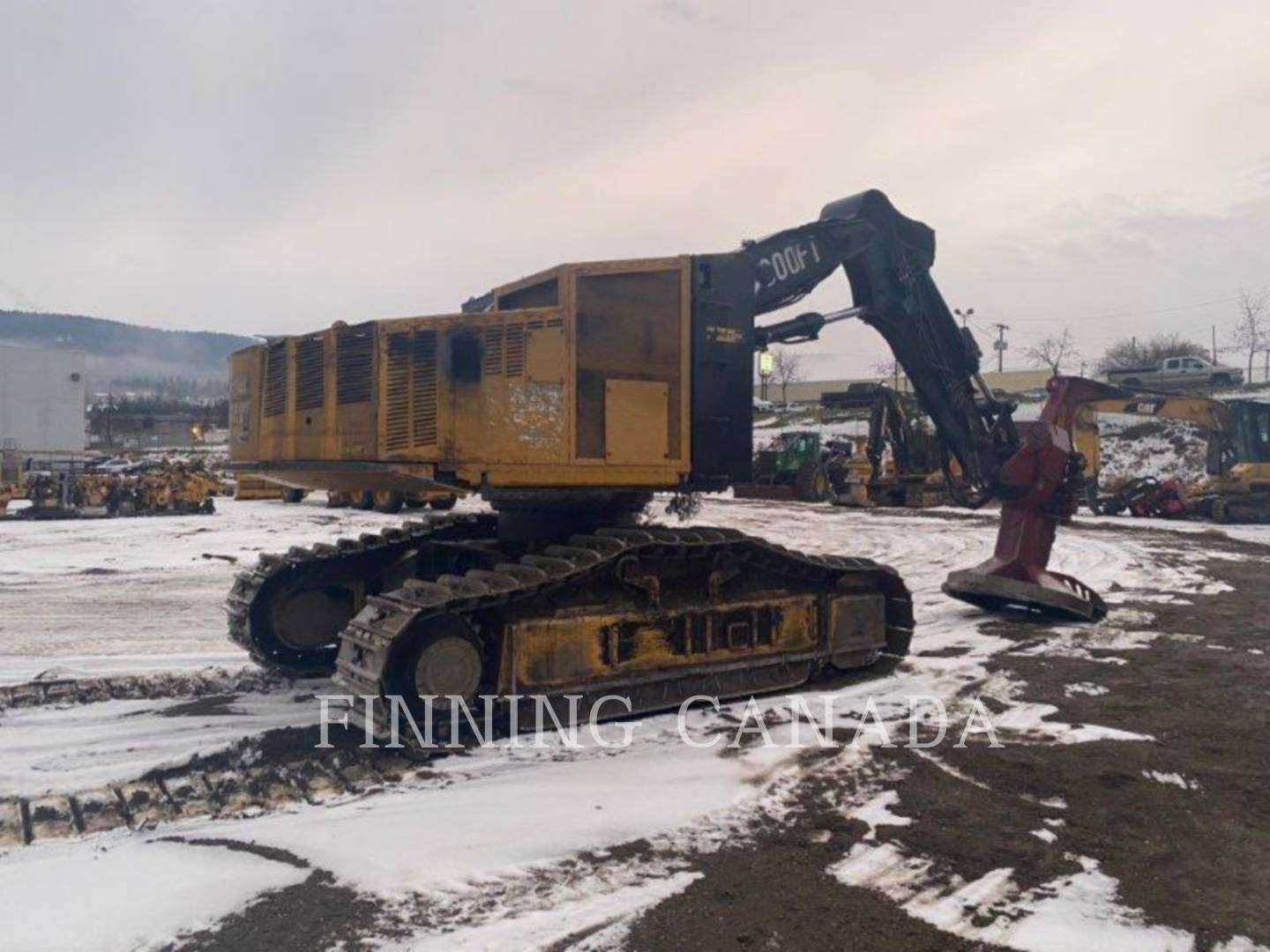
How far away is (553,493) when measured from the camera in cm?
644

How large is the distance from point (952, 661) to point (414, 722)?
455 centimetres

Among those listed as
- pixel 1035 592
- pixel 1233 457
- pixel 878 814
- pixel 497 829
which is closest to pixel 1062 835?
pixel 878 814

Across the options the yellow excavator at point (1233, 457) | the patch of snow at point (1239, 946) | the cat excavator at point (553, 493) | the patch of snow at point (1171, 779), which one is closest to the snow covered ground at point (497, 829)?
the patch of snow at point (1239, 946)

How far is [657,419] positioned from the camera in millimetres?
6555

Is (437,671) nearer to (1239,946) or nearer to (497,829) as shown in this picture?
(497,829)

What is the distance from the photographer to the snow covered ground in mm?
3543

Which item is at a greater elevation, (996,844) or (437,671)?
(437,671)

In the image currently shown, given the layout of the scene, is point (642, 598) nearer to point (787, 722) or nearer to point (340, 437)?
point (787, 722)

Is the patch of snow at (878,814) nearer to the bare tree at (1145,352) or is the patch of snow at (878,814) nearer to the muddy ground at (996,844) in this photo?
the muddy ground at (996,844)

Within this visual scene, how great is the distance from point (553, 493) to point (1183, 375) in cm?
5126

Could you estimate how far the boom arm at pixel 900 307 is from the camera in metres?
7.91

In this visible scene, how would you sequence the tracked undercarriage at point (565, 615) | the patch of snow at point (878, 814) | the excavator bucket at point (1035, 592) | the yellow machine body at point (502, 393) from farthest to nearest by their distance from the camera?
the excavator bucket at point (1035, 592)
the yellow machine body at point (502, 393)
the tracked undercarriage at point (565, 615)
the patch of snow at point (878, 814)

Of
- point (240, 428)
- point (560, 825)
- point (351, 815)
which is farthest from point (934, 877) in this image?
point (240, 428)

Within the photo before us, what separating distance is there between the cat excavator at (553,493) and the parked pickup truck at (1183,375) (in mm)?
43341
